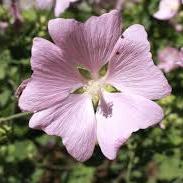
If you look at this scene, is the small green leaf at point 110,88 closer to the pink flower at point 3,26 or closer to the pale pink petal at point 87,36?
the pale pink petal at point 87,36

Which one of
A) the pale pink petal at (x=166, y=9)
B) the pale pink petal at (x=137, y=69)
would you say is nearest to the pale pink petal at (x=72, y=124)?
the pale pink petal at (x=137, y=69)

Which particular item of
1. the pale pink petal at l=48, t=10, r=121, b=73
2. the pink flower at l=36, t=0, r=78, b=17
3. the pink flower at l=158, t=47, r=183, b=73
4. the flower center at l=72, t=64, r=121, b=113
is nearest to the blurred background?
the pink flower at l=158, t=47, r=183, b=73

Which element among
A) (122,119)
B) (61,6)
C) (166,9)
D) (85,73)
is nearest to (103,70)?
(85,73)

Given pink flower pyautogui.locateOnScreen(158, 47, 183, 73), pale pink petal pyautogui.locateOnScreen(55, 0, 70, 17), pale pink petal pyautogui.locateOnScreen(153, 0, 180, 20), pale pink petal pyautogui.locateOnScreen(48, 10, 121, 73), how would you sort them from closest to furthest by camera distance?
pale pink petal pyautogui.locateOnScreen(48, 10, 121, 73), pale pink petal pyautogui.locateOnScreen(55, 0, 70, 17), pale pink petal pyautogui.locateOnScreen(153, 0, 180, 20), pink flower pyautogui.locateOnScreen(158, 47, 183, 73)

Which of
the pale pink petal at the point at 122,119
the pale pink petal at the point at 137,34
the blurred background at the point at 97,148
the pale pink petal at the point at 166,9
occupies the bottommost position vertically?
the blurred background at the point at 97,148

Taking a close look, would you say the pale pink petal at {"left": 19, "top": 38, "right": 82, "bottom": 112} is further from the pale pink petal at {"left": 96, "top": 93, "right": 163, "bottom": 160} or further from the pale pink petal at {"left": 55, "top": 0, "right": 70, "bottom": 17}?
the pale pink petal at {"left": 55, "top": 0, "right": 70, "bottom": 17}

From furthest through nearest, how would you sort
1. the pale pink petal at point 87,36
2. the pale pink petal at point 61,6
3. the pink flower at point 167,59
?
the pink flower at point 167,59 → the pale pink petal at point 61,6 → the pale pink petal at point 87,36
